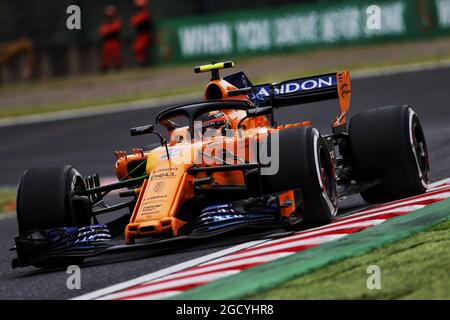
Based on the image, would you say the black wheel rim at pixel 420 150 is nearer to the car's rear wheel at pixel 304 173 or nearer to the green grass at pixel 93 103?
the car's rear wheel at pixel 304 173

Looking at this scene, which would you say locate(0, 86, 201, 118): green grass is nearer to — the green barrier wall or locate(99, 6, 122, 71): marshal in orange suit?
the green barrier wall

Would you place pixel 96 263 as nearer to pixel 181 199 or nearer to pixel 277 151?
pixel 181 199

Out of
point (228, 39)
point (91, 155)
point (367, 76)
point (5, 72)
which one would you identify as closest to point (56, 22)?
point (5, 72)

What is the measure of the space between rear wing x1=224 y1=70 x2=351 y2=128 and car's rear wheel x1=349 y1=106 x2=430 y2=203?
1.96ft

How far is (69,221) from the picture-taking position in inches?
361

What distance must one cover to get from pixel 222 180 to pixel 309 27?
18964 mm

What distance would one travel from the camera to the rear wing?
419 inches

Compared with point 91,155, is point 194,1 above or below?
above

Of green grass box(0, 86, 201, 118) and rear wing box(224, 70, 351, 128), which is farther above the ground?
rear wing box(224, 70, 351, 128)

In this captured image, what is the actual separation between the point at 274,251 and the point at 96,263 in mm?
1652
